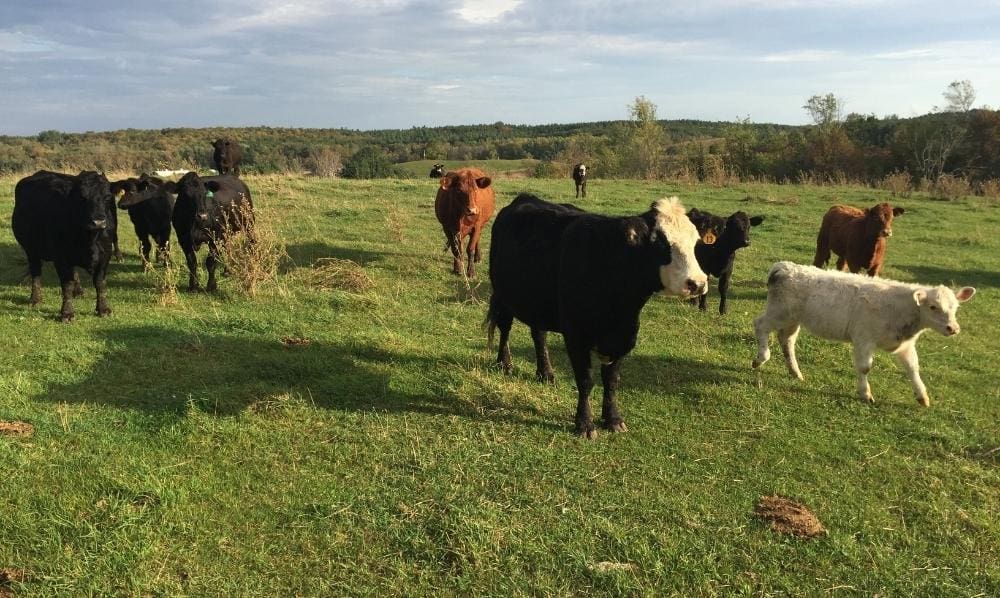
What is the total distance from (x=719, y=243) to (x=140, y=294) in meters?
8.43

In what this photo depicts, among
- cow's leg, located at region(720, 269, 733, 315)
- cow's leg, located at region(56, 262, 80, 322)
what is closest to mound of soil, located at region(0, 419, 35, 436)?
cow's leg, located at region(56, 262, 80, 322)

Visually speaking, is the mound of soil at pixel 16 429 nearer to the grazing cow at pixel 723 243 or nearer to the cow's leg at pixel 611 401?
the cow's leg at pixel 611 401

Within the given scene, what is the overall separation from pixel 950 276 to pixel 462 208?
393 inches

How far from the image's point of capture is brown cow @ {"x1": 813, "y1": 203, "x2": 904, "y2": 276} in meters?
9.84

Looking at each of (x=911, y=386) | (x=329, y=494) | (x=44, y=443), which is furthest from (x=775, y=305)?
(x=44, y=443)

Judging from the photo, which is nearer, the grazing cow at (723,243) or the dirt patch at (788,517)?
the dirt patch at (788,517)

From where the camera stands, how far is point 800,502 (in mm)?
4223

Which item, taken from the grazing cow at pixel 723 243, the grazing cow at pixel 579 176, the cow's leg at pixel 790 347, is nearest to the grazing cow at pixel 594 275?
the cow's leg at pixel 790 347

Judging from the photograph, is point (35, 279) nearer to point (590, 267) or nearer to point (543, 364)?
point (543, 364)

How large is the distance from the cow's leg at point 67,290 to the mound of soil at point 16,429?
3.00m

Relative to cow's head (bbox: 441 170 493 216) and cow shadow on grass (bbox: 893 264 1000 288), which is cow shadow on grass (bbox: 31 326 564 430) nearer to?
cow's head (bbox: 441 170 493 216)

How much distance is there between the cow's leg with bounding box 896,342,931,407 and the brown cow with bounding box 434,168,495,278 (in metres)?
6.46

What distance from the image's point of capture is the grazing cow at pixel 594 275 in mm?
4520

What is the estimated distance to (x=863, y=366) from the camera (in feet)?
19.5
